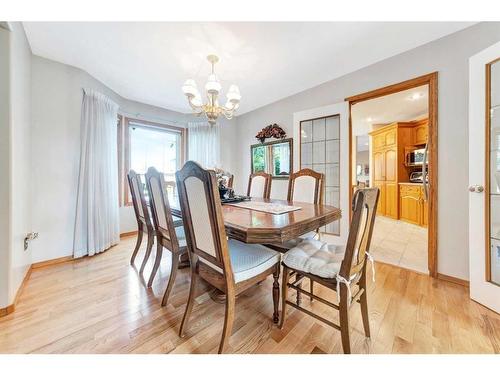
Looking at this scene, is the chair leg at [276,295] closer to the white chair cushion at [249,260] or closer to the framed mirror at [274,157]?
the white chair cushion at [249,260]

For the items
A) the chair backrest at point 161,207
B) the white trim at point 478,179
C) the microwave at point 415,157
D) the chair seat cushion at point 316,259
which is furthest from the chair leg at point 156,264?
the microwave at point 415,157

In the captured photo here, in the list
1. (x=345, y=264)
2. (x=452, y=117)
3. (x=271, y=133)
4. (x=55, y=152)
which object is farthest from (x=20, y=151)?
(x=452, y=117)

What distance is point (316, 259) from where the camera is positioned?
4.00ft

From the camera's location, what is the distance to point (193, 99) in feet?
6.79

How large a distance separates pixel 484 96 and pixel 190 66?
2.71 meters

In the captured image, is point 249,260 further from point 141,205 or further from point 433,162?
point 433,162

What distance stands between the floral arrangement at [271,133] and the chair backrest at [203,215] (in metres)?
2.67

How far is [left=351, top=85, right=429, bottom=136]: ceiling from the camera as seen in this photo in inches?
130

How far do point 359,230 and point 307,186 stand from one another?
1261mm

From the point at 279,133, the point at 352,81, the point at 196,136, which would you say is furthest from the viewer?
the point at 196,136
